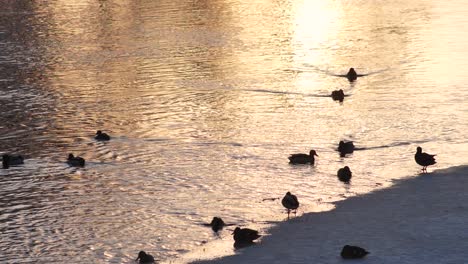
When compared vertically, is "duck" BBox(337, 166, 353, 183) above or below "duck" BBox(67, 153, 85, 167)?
below

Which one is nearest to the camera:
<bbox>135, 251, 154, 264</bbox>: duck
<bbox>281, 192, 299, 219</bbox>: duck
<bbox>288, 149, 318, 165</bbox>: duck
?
<bbox>135, 251, 154, 264</bbox>: duck

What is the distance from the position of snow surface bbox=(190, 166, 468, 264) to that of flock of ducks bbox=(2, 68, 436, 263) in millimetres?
198

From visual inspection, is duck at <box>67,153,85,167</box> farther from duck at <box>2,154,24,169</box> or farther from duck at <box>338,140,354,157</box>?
duck at <box>338,140,354,157</box>

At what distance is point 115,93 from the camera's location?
1455 inches

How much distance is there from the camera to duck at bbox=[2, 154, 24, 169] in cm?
2636

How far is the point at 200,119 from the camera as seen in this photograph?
3153 cm

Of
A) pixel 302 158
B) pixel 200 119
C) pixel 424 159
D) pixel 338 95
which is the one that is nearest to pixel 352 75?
pixel 338 95

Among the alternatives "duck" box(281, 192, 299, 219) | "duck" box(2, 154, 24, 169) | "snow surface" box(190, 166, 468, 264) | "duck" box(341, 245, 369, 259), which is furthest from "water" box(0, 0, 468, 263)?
"duck" box(341, 245, 369, 259)

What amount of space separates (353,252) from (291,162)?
318 inches

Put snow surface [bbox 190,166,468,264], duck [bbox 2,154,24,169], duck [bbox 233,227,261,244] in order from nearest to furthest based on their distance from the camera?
snow surface [bbox 190,166,468,264] → duck [bbox 233,227,261,244] → duck [bbox 2,154,24,169]

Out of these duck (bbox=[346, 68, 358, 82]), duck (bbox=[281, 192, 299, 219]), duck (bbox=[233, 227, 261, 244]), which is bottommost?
duck (bbox=[233, 227, 261, 244])

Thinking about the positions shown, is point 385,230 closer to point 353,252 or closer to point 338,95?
point 353,252

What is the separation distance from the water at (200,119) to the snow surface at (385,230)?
0.85 m

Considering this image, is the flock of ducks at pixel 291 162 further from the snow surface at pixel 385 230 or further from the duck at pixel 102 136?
the snow surface at pixel 385 230
